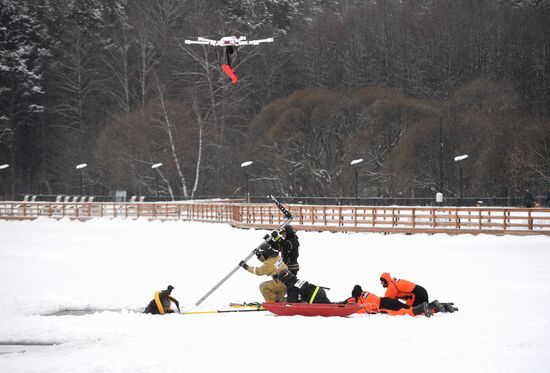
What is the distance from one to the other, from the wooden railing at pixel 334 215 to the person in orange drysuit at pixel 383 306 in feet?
62.4

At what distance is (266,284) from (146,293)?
3.51 meters

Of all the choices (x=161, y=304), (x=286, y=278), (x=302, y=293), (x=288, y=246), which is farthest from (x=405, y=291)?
(x=161, y=304)

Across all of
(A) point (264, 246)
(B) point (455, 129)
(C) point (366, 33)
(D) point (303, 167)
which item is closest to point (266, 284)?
(A) point (264, 246)

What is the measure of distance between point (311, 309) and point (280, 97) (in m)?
53.9

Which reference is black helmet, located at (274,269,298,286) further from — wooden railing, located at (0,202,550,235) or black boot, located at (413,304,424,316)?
wooden railing, located at (0,202,550,235)

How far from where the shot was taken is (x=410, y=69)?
63.4m

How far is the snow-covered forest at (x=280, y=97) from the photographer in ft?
172

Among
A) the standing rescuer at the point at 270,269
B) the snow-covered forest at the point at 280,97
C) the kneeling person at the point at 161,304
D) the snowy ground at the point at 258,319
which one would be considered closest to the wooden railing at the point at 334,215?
the snowy ground at the point at 258,319

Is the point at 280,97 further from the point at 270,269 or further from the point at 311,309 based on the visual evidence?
the point at 311,309

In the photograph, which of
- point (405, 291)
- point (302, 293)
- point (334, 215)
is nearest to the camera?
point (405, 291)

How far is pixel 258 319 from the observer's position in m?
14.5

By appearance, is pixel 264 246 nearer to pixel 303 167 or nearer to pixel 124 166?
pixel 303 167

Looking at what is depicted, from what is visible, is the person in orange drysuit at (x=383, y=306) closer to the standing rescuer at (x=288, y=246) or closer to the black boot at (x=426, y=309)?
the black boot at (x=426, y=309)

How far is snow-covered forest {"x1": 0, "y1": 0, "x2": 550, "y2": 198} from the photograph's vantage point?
52500 mm
